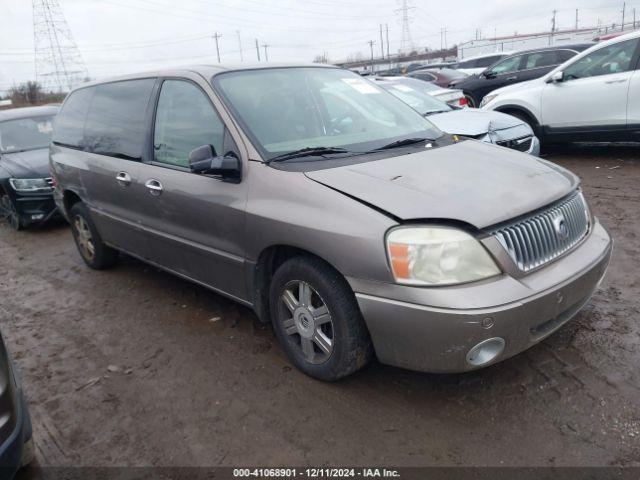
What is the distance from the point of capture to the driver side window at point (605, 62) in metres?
7.17

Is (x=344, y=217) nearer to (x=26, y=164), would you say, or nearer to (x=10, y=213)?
(x=26, y=164)

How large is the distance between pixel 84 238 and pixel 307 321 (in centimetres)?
335

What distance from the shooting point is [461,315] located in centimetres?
231

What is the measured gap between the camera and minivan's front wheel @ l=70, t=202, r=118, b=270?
498 cm

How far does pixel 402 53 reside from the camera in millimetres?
71625

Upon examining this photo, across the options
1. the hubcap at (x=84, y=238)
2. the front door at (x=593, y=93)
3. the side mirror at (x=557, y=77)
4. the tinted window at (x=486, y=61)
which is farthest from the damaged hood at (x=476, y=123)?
the tinted window at (x=486, y=61)

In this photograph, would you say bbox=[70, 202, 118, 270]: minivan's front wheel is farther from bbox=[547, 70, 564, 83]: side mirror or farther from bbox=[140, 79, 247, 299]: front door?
bbox=[547, 70, 564, 83]: side mirror

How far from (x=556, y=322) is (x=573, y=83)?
20.8 ft

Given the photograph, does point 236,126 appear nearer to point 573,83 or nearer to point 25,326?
point 25,326

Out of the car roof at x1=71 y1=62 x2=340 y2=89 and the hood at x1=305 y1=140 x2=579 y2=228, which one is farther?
the car roof at x1=71 y1=62 x2=340 y2=89

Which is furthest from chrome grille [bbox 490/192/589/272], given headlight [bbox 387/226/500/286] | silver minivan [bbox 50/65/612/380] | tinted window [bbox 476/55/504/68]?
tinted window [bbox 476/55/504/68]

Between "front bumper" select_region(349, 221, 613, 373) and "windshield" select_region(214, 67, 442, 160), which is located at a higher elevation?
"windshield" select_region(214, 67, 442, 160)

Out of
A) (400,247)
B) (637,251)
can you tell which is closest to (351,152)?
(400,247)

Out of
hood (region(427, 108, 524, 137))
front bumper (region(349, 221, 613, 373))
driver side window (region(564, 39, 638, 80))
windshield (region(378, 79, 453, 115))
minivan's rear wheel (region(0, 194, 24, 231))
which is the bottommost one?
minivan's rear wheel (region(0, 194, 24, 231))
